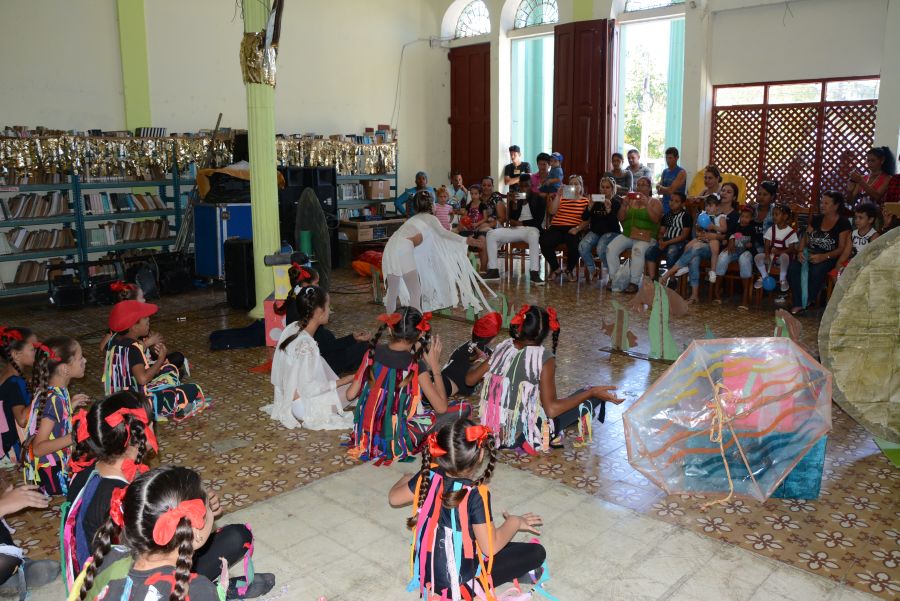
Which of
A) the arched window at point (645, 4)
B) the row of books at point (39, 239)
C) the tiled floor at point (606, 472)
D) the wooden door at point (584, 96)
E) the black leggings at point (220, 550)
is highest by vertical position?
the arched window at point (645, 4)

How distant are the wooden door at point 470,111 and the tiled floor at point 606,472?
7.21m

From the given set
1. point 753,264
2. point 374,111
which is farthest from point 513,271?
point 374,111

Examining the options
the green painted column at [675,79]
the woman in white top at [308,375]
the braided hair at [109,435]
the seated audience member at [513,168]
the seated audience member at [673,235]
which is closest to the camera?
the braided hair at [109,435]

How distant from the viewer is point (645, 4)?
11195mm

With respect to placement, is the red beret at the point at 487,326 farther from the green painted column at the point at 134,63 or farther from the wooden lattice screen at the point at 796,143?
the green painted column at the point at 134,63

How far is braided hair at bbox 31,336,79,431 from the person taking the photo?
3.61m

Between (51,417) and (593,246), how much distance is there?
270 inches

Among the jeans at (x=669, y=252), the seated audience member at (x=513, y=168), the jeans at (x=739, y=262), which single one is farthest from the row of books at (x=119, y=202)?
the jeans at (x=739, y=262)

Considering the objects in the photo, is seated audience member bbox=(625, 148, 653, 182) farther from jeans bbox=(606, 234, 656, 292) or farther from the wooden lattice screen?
jeans bbox=(606, 234, 656, 292)

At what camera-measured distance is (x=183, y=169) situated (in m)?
10.2

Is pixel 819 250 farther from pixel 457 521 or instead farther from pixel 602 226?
pixel 457 521

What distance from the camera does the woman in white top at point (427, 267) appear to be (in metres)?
7.01

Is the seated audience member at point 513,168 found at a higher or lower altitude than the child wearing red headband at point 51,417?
higher

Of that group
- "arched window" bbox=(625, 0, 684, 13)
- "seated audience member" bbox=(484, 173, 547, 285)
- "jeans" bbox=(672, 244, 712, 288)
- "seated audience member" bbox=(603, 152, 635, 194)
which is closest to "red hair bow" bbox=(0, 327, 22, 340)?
"seated audience member" bbox=(484, 173, 547, 285)
